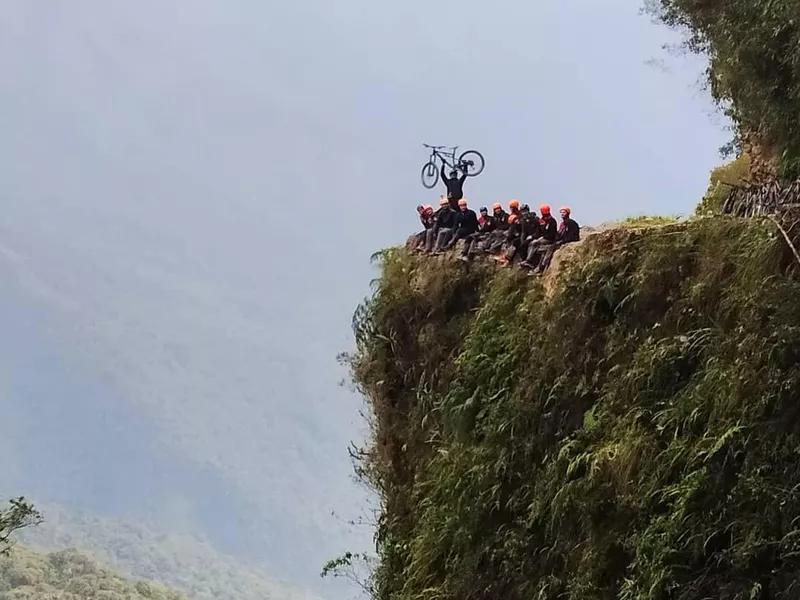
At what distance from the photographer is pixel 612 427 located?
4805mm

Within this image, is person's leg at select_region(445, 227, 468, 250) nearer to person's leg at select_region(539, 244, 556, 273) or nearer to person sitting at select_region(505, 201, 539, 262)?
person sitting at select_region(505, 201, 539, 262)

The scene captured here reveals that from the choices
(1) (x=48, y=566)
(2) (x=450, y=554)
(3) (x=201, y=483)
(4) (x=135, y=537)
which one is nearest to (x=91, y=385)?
(3) (x=201, y=483)

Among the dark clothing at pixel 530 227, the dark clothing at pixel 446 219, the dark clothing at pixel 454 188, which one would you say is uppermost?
the dark clothing at pixel 454 188

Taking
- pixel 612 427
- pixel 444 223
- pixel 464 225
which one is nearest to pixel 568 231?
pixel 464 225

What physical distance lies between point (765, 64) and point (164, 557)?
47369 millimetres

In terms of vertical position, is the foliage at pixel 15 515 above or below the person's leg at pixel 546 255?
below

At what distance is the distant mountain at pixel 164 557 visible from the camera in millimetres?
43203

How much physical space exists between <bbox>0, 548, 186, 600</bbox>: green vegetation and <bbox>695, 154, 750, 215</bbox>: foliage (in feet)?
50.3

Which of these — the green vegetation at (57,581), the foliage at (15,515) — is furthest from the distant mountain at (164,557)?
the foliage at (15,515)

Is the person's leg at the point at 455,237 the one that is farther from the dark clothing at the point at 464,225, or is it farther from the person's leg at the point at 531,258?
the person's leg at the point at 531,258

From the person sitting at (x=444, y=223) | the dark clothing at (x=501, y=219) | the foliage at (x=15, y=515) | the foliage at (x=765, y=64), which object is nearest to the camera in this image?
the foliage at (x=765, y=64)

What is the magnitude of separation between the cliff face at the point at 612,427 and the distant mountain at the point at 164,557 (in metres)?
37.7

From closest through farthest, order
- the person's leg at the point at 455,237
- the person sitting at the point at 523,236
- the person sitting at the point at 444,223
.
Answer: the person sitting at the point at 523,236 → the person's leg at the point at 455,237 → the person sitting at the point at 444,223

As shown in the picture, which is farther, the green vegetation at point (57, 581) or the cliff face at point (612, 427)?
the green vegetation at point (57, 581)
